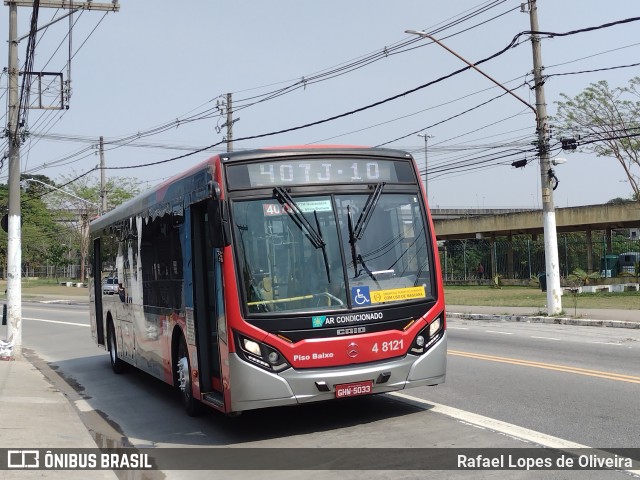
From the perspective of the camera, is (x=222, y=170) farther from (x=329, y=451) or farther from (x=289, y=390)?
(x=329, y=451)

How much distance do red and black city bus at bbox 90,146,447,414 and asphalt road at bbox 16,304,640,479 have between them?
485mm

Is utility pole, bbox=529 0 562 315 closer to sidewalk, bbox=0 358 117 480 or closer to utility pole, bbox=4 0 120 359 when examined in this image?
utility pole, bbox=4 0 120 359

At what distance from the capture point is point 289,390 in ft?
23.8

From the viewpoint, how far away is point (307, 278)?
7496 millimetres

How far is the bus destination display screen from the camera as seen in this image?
774 cm

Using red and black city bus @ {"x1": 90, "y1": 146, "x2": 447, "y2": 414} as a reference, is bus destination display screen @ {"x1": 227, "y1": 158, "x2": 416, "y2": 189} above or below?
above

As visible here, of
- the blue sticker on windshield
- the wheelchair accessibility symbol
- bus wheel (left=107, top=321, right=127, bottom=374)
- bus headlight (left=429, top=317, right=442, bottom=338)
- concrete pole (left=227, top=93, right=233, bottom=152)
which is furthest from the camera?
concrete pole (left=227, top=93, right=233, bottom=152)

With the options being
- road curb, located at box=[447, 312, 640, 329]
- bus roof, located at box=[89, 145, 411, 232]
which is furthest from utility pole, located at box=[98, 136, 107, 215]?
bus roof, located at box=[89, 145, 411, 232]

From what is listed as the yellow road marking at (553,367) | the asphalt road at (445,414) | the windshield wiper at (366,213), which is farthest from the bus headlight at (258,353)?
the yellow road marking at (553,367)

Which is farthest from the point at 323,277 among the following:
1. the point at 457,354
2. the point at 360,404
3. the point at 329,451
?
the point at 457,354

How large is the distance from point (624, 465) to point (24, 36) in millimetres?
16506

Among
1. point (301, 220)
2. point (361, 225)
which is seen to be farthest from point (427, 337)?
point (301, 220)

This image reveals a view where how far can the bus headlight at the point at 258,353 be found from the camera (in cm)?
723

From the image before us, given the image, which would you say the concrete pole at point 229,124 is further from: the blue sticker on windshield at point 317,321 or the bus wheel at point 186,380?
the blue sticker on windshield at point 317,321
